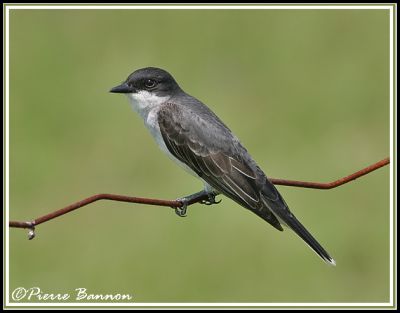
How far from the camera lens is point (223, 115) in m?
14.8

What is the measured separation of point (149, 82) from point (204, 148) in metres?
0.82

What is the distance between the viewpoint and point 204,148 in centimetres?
823

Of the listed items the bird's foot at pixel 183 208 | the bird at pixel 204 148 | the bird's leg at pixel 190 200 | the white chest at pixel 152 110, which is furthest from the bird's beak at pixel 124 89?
the bird's foot at pixel 183 208

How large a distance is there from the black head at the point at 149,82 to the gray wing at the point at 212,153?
9.2 inches

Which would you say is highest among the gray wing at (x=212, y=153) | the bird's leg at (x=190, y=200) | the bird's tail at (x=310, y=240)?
the gray wing at (x=212, y=153)

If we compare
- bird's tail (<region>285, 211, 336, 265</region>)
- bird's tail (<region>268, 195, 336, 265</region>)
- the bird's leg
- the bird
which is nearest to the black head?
the bird

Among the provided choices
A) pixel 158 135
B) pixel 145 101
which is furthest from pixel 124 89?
pixel 158 135

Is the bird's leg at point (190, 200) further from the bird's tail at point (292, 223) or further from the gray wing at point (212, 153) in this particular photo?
the bird's tail at point (292, 223)

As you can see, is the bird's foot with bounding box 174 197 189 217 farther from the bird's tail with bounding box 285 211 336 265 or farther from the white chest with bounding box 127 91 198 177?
the bird's tail with bounding box 285 211 336 265

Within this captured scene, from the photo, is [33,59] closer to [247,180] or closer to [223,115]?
[223,115]

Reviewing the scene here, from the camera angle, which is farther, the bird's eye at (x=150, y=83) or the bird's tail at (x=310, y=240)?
Answer: the bird's eye at (x=150, y=83)

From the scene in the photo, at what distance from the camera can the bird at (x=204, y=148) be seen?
26.2 feet

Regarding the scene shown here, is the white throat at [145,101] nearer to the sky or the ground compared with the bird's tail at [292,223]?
nearer to the sky

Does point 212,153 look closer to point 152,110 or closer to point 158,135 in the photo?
point 158,135
